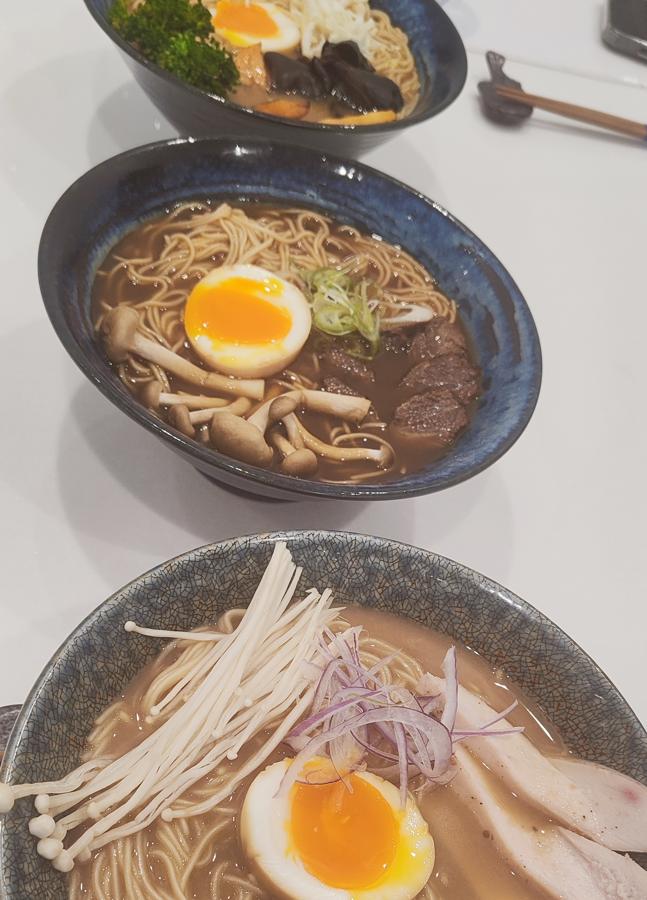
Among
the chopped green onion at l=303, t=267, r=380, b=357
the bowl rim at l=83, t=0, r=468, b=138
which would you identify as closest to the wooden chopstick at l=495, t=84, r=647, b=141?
the bowl rim at l=83, t=0, r=468, b=138

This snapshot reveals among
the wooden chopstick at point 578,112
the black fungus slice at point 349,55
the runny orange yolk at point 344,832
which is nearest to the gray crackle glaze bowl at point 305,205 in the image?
the runny orange yolk at point 344,832

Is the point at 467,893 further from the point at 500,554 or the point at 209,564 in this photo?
the point at 500,554

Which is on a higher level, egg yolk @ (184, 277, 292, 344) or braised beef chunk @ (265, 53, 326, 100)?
braised beef chunk @ (265, 53, 326, 100)

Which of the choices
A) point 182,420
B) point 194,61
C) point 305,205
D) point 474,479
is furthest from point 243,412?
point 194,61

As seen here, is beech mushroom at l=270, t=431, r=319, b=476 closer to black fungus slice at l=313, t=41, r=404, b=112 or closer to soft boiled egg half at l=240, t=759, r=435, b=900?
Result: soft boiled egg half at l=240, t=759, r=435, b=900

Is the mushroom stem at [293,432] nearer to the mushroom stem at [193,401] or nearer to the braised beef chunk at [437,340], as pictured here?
the mushroom stem at [193,401]
